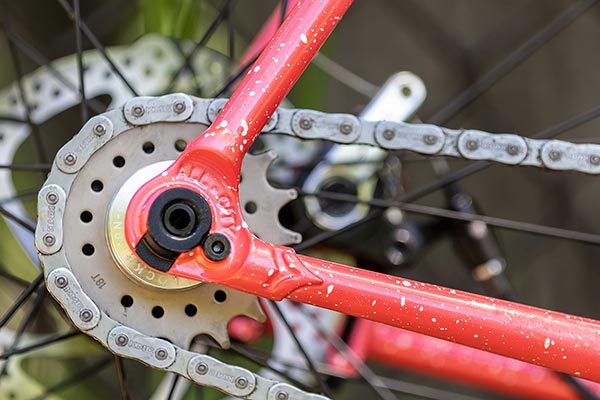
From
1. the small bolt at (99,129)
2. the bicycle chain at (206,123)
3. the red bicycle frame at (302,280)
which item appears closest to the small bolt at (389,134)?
the bicycle chain at (206,123)

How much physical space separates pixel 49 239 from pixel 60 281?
0.11 feet

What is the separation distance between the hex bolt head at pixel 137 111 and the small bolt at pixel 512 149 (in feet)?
1.03

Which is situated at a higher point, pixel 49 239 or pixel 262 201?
pixel 262 201

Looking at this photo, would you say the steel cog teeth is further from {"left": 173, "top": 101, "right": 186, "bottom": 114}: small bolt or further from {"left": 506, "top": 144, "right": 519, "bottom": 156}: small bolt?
{"left": 506, "top": 144, "right": 519, "bottom": 156}: small bolt

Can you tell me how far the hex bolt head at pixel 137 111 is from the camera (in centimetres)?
77

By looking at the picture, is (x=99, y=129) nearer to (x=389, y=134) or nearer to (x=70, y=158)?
(x=70, y=158)

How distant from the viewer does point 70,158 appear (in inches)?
29.6

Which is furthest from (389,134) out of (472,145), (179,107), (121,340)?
(121,340)

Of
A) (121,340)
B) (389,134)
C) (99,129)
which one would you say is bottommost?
(121,340)

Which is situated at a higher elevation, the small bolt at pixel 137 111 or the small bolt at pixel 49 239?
the small bolt at pixel 137 111

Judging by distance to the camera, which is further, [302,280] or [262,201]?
[262,201]

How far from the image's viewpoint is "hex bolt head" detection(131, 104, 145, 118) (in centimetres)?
77

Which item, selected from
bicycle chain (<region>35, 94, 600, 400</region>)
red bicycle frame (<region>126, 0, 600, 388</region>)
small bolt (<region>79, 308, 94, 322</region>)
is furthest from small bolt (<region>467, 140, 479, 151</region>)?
small bolt (<region>79, 308, 94, 322</region>)

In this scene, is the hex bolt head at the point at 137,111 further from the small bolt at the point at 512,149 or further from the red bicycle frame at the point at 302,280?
the small bolt at the point at 512,149
